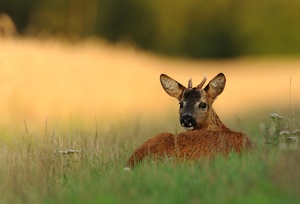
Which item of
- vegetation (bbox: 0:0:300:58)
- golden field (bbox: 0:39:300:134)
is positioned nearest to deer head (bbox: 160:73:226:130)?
golden field (bbox: 0:39:300:134)

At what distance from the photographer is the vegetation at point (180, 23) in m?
53.8

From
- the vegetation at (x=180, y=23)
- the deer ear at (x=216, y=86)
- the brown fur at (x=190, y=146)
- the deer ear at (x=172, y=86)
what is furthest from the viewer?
the vegetation at (x=180, y=23)

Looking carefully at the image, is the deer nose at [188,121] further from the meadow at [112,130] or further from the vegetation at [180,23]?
the vegetation at [180,23]

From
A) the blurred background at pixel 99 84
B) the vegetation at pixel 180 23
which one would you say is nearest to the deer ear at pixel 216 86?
the blurred background at pixel 99 84

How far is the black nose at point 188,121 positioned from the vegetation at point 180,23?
40.7 meters

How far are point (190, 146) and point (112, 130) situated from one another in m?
5.07

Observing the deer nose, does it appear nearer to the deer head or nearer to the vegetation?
the deer head

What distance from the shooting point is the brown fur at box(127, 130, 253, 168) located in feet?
28.0

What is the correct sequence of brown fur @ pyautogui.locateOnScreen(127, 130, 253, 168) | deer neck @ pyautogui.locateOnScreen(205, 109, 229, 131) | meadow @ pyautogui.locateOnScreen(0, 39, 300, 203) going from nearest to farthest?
meadow @ pyautogui.locateOnScreen(0, 39, 300, 203) → brown fur @ pyautogui.locateOnScreen(127, 130, 253, 168) → deer neck @ pyautogui.locateOnScreen(205, 109, 229, 131)

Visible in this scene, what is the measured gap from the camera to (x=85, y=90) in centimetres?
1817

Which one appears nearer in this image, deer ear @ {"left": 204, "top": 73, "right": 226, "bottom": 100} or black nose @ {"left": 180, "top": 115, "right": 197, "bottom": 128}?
black nose @ {"left": 180, "top": 115, "right": 197, "bottom": 128}

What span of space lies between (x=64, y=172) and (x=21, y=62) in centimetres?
946

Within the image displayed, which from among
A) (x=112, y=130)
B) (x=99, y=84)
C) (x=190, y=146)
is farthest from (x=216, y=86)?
(x=99, y=84)

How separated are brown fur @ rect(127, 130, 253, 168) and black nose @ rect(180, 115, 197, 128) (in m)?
1.19
